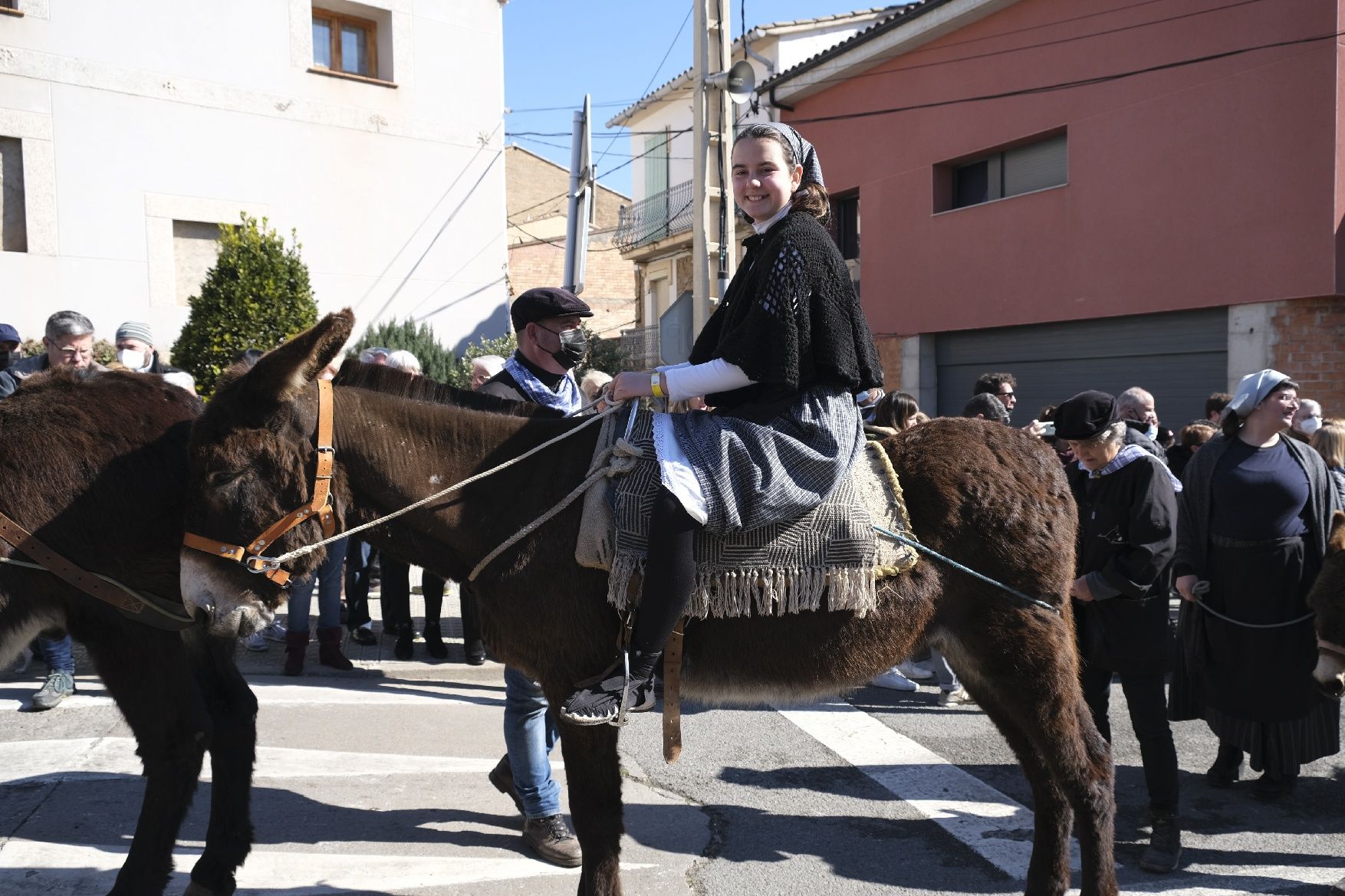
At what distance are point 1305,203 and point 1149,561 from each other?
9.42 metres

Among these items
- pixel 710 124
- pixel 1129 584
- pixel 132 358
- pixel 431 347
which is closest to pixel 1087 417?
pixel 1129 584

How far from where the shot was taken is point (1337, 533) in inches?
174

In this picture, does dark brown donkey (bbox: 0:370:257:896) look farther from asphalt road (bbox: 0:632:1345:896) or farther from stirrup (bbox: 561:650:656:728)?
stirrup (bbox: 561:650:656:728)

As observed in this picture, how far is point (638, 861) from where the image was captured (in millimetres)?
4188

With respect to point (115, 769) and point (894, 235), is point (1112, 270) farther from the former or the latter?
point (115, 769)

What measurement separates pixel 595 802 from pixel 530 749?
1.08 m

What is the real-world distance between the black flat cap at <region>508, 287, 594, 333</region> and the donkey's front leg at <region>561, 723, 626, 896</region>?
75.1 inches

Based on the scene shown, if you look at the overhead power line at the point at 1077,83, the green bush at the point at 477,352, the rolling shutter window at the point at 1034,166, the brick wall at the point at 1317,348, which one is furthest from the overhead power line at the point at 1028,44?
the green bush at the point at 477,352

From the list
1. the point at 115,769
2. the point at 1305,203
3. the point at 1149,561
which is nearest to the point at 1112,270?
the point at 1305,203

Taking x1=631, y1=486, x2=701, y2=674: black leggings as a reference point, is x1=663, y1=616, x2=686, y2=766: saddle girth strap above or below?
below

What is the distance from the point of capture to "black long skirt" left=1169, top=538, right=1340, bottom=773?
4.87 metres

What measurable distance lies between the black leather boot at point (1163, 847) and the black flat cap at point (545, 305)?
3.34 m

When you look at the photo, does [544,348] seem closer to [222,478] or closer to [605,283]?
[222,478]

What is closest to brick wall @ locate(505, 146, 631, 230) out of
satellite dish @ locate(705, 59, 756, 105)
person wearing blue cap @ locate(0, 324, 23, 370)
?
satellite dish @ locate(705, 59, 756, 105)
